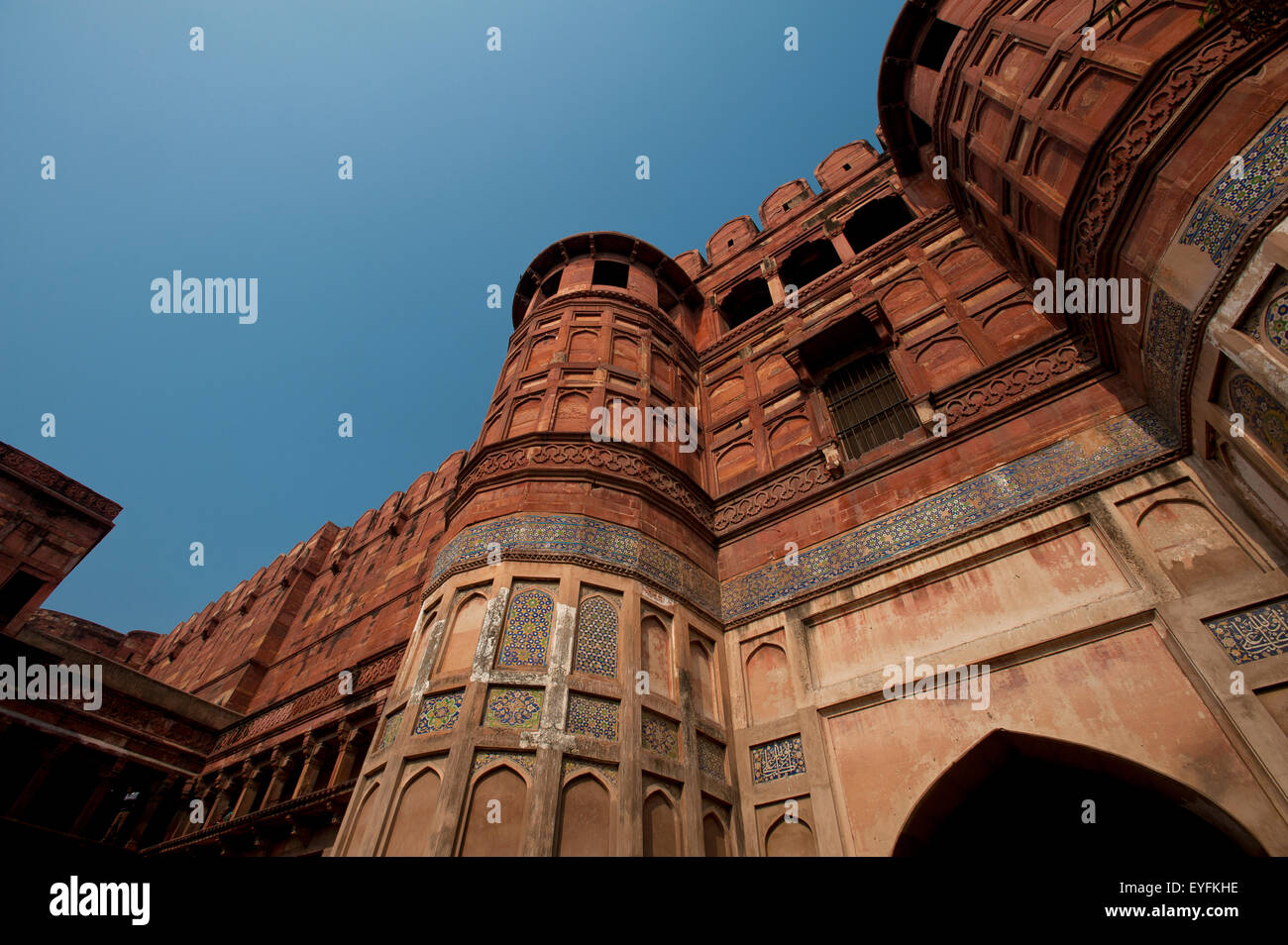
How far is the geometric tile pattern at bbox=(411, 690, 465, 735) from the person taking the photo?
5.56 m

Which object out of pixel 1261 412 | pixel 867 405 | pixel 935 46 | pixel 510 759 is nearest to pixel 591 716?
pixel 510 759

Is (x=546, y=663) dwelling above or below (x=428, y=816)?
above

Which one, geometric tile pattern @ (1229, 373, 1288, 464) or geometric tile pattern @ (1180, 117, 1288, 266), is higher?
geometric tile pattern @ (1180, 117, 1288, 266)

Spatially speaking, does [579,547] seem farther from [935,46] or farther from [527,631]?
[935,46]

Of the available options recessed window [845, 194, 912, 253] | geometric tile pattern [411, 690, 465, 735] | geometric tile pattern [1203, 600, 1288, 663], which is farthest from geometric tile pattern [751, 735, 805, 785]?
recessed window [845, 194, 912, 253]

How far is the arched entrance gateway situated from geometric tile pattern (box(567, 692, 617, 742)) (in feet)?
8.62

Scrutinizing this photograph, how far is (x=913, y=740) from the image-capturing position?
5719mm

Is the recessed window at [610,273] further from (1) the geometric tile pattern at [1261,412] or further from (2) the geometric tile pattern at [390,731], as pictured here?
(1) the geometric tile pattern at [1261,412]

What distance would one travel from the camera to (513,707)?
5.63m

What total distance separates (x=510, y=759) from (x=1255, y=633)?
18.8ft

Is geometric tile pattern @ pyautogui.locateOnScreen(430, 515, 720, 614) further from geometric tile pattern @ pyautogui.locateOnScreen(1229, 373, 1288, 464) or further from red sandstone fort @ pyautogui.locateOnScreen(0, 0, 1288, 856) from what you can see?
geometric tile pattern @ pyautogui.locateOnScreen(1229, 373, 1288, 464)
